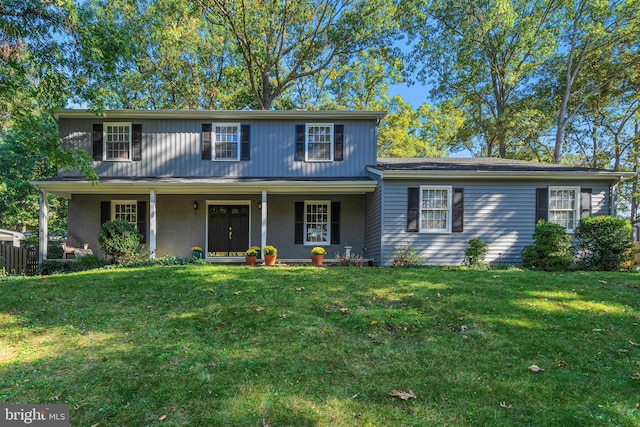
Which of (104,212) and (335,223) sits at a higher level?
(104,212)

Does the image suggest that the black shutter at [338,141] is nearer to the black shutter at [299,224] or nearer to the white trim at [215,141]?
the black shutter at [299,224]

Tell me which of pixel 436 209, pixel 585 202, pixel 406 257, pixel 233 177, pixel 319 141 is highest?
pixel 319 141

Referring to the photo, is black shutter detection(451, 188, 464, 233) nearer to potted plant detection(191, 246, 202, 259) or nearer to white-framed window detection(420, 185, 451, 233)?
white-framed window detection(420, 185, 451, 233)

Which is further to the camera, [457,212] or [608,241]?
[457,212]

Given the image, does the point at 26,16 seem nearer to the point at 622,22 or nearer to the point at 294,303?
the point at 294,303

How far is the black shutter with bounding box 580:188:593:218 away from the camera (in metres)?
11.4

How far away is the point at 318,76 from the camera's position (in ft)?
77.5

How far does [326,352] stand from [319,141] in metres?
9.94

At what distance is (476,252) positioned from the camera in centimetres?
1077

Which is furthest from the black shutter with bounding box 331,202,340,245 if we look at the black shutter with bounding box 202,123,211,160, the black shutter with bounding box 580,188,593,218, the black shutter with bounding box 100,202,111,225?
the black shutter with bounding box 100,202,111,225

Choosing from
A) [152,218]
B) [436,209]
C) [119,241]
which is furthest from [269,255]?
[436,209]

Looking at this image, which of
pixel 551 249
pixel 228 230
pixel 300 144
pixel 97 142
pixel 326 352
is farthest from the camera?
pixel 228 230

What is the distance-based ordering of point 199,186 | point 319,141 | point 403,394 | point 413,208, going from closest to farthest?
point 403,394
point 413,208
point 199,186
point 319,141

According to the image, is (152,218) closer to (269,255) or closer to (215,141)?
(215,141)
